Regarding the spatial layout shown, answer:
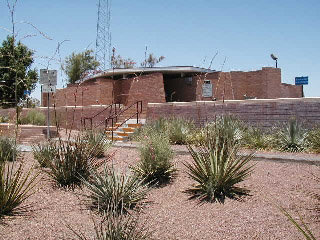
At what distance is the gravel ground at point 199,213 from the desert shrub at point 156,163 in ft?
1.25

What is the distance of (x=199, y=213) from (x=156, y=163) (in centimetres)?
242

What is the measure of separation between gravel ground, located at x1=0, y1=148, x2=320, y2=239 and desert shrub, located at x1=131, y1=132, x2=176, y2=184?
1.25 ft

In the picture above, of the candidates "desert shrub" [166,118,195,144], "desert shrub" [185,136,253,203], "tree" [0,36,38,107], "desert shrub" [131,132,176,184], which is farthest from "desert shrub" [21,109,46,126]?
"desert shrub" [185,136,253,203]

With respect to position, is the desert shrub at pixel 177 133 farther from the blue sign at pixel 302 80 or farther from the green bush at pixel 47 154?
the blue sign at pixel 302 80

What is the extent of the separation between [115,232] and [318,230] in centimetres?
287

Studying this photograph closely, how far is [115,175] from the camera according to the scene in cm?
664

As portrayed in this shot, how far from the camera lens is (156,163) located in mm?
8133

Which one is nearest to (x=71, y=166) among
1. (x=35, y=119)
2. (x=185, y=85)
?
(x=35, y=119)

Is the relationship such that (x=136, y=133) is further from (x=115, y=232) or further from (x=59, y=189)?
(x=115, y=232)

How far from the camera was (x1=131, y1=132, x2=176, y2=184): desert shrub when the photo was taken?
8117 millimetres

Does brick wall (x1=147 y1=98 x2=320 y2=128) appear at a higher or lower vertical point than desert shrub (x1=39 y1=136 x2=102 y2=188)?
higher

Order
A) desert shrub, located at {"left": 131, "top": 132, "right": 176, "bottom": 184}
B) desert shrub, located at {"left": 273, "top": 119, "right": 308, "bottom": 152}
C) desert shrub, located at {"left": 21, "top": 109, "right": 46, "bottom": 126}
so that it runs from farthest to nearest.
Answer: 1. desert shrub, located at {"left": 21, "top": 109, "right": 46, "bottom": 126}
2. desert shrub, located at {"left": 273, "top": 119, "right": 308, "bottom": 152}
3. desert shrub, located at {"left": 131, "top": 132, "right": 176, "bottom": 184}

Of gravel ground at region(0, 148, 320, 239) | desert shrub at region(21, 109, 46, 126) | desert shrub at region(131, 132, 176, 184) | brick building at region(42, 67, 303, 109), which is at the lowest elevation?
gravel ground at region(0, 148, 320, 239)

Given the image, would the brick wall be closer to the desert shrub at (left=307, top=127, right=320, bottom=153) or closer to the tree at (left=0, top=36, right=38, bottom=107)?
the desert shrub at (left=307, top=127, right=320, bottom=153)
